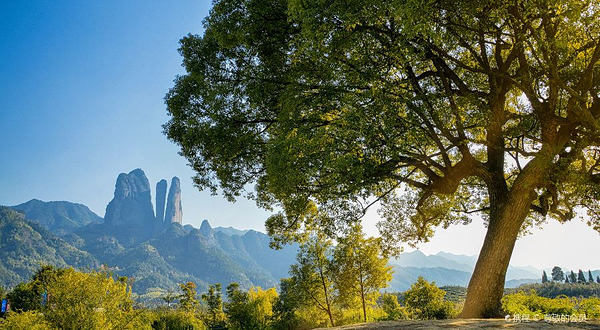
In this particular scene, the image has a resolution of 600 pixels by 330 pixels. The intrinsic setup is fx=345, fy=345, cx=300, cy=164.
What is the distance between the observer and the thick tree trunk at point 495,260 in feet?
24.7

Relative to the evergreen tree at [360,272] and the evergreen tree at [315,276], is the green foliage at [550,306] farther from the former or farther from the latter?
the evergreen tree at [315,276]

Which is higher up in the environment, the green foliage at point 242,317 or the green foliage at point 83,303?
the green foliage at point 83,303

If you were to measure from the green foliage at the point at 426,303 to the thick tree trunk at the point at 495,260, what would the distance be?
36.5 ft

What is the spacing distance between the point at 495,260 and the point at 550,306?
199cm

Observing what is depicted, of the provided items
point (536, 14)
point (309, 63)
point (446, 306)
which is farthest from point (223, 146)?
point (446, 306)

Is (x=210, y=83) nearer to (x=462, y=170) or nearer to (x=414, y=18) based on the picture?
(x=414, y=18)

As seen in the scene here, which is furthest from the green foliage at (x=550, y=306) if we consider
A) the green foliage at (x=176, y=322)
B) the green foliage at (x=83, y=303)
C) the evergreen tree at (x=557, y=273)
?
the evergreen tree at (x=557, y=273)

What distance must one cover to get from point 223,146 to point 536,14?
7072 mm

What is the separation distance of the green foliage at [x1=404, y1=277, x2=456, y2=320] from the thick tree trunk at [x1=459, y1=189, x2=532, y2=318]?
11140 mm

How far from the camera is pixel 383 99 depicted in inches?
266

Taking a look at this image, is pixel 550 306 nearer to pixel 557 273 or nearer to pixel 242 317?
pixel 242 317

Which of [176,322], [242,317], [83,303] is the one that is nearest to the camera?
[83,303]

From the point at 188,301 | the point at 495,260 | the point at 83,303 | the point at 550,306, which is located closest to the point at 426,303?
the point at 550,306

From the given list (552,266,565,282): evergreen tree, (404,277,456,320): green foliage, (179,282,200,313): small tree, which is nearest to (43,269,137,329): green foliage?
(404,277,456,320): green foliage
